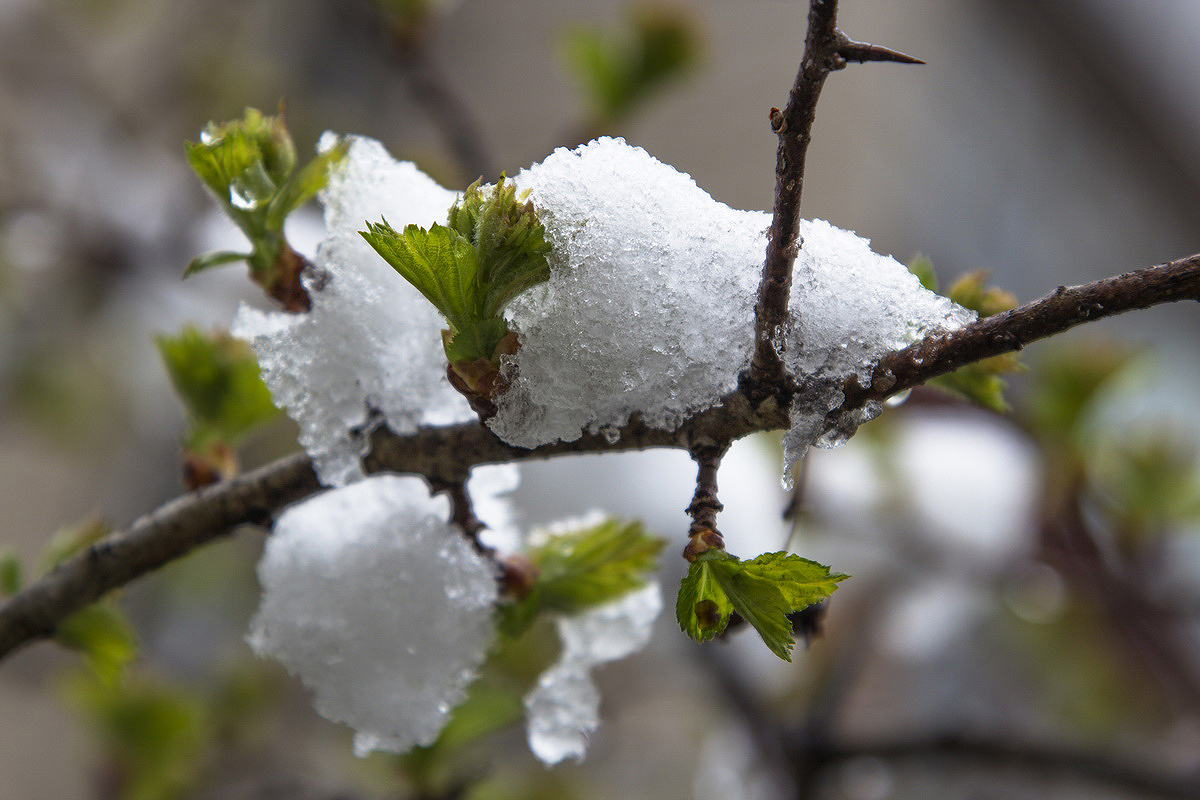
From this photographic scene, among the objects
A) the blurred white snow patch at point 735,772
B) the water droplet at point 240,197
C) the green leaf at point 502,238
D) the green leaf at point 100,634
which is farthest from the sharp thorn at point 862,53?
the blurred white snow patch at point 735,772

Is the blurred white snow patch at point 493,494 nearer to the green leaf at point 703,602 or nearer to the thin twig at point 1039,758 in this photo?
the green leaf at point 703,602

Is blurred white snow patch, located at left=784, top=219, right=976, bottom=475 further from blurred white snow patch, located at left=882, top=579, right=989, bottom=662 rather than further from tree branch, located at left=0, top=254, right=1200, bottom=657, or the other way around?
blurred white snow patch, located at left=882, top=579, right=989, bottom=662

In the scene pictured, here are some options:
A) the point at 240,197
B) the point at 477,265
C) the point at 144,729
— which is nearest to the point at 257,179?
the point at 240,197

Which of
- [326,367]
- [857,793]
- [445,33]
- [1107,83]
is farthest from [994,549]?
[445,33]

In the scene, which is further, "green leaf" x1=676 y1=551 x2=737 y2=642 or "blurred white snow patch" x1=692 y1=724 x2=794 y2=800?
"blurred white snow patch" x1=692 y1=724 x2=794 y2=800

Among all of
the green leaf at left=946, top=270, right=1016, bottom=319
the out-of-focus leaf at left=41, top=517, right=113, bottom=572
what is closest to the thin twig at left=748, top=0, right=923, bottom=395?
the green leaf at left=946, top=270, right=1016, bottom=319

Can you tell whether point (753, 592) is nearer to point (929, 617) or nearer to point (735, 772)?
point (735, 772)

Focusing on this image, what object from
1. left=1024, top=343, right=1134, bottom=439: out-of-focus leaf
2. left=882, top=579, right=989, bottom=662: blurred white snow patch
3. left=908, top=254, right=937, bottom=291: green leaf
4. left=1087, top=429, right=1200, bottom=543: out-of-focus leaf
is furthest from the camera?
left=882, top=579, right=989, bottom=662: blurred white snow patch

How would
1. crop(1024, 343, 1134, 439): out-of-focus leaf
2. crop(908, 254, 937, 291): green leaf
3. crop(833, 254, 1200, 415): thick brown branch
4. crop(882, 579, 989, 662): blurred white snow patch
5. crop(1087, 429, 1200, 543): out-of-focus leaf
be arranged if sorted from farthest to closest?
crop(882, 579, 989, 662): blurred white snow patch → crop(1087, 429, 1200, 543): out-of-focus leaf → crop(1024, 343, 1134, 439): out-of-focus leaf → crop(908, 254, 937, 291): green leaf → crop(833, 254, 1200, 415): thick brown branch
